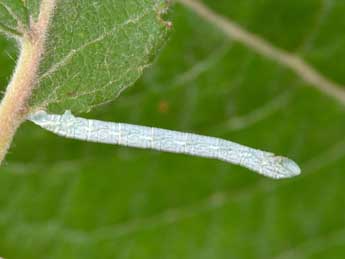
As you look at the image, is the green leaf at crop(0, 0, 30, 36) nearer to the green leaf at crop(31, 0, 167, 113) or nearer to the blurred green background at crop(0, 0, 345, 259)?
the green leaf at crop(31, 0, 167, 113)

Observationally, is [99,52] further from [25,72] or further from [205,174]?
[205,174]

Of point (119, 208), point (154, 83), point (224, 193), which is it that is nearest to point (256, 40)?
point (154, 83)

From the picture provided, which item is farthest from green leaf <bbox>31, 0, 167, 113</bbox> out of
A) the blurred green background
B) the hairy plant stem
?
the blurred green background

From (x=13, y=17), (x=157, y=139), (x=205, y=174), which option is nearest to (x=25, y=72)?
(x=13, y=17)

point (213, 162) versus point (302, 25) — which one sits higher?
point (302, 25)

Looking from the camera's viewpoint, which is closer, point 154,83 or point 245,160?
point 245,160

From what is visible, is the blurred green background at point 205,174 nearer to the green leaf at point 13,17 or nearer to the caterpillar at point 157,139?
the caterpillar at point 157,139

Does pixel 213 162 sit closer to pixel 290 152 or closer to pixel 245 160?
pixel 290 152
